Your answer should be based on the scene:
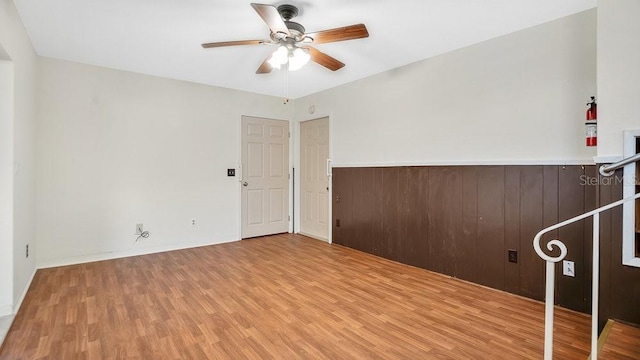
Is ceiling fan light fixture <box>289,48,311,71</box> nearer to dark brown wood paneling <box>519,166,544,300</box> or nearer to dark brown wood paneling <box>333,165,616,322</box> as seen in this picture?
dark brown wood paneling <box>333,165,616,322</box>

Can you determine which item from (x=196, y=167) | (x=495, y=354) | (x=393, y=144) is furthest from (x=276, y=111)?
(x=495, y=354)

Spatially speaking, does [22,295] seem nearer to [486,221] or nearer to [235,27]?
[235,27]

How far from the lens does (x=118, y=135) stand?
3.96 metres

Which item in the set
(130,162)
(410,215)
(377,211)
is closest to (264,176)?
(130,162)

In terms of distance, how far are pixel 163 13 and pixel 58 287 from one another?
2.72 m

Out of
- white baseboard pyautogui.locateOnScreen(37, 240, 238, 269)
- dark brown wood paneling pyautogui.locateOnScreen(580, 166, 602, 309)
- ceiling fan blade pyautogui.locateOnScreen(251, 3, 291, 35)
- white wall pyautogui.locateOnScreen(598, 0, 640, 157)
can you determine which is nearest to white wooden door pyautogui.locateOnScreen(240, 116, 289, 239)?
white baseboard pyautogui.locateOnScreen(37, 240, 238, 269)

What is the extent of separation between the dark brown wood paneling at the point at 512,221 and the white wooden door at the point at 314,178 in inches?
101

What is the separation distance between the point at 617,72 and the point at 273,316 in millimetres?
2957

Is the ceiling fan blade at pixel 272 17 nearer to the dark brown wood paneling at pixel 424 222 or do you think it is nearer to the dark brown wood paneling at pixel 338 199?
the dark brown wood paneling at pixel 424 222

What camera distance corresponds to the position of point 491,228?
2992 mm

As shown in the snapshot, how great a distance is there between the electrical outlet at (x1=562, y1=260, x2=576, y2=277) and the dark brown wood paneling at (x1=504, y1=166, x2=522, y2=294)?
32 cm

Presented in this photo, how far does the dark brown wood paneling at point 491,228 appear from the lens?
2.92 meters

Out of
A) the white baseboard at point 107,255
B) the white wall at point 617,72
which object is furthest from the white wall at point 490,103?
the white baseboard at point 107,255

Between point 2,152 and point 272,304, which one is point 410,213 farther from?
point 2,152
